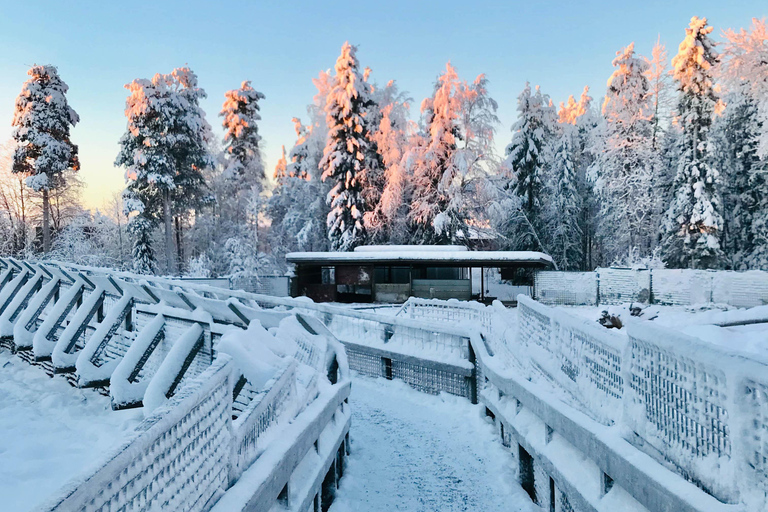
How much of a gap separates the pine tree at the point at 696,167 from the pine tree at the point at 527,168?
29.8 feet

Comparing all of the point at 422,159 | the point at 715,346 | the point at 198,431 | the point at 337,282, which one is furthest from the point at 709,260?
the point at 198,431

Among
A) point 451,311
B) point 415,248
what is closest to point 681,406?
point 451,311

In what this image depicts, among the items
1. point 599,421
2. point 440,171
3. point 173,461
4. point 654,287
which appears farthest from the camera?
point 440,171

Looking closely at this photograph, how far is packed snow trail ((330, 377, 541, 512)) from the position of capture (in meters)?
4.80

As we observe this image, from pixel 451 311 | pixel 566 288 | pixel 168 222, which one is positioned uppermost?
pixel 168 222

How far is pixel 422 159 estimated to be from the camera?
31.5 meters

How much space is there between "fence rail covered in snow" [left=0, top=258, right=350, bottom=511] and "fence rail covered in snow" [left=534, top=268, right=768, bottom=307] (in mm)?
22339

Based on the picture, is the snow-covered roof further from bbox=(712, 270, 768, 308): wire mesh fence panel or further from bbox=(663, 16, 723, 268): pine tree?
bbox=(663, 16, 723, 268): pine tree

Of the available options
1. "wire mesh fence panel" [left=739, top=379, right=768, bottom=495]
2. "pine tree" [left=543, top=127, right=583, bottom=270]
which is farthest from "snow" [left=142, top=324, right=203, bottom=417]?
"pine tree" [left=543, top=127, right=583, bottom=270]

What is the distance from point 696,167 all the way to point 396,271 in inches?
815

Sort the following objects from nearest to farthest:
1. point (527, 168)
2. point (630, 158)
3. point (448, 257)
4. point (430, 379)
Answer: point (430, 379) → point (448, 257) → point (630, 158) → point (527, 168)

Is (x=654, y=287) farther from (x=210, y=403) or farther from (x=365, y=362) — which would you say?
(x=210, y=403)

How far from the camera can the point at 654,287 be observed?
25.3 metres

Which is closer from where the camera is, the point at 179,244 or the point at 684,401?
the point at 684,401
